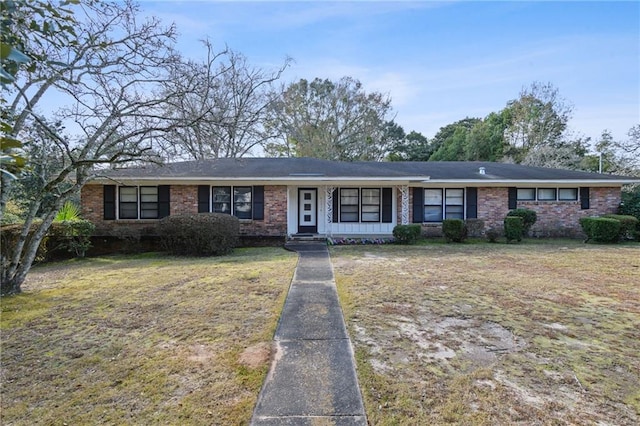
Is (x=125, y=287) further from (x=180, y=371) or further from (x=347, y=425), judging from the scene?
(x=347, y=425)

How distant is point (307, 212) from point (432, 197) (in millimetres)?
5564

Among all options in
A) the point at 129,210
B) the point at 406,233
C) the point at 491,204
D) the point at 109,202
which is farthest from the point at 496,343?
the point at 109,202

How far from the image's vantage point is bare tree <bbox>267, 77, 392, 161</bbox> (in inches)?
1152

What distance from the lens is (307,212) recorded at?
47.5 ft

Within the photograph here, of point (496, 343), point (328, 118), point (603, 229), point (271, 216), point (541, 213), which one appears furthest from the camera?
point (328, 118)

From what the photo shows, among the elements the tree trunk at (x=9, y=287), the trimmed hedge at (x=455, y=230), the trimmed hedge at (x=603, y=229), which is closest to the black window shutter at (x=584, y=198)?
the trimmed hedge at (x=603, y=229)

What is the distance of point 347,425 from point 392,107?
3205 centimetres

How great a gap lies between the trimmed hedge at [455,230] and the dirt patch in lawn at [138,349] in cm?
829

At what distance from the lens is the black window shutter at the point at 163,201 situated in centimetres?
1341

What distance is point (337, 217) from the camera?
14375mm

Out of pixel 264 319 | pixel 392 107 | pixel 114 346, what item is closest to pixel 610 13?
pixel 264 319

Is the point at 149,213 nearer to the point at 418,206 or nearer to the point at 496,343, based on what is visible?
the point at 418,206

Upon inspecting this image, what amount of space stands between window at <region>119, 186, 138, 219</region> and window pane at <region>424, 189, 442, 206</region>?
39.9ft

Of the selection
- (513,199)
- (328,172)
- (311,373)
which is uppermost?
(328,172)
